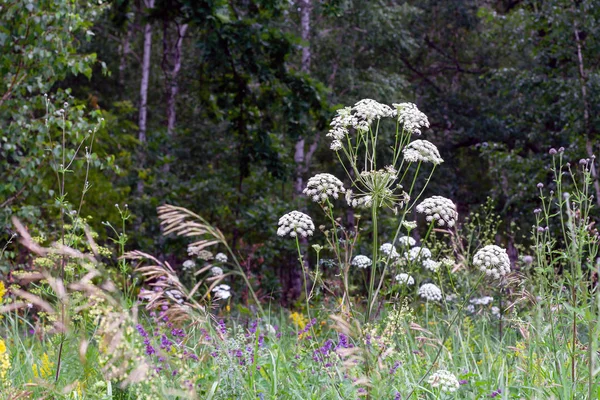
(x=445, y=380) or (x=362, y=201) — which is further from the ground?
(x=362, y=201)

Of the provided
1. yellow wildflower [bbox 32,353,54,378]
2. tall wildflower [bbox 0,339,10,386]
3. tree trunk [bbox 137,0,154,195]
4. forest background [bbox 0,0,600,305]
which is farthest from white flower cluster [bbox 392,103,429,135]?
tree trunk [bbox 137,0,154,195]

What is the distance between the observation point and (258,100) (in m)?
8.76

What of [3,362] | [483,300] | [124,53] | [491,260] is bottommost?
[483,300]

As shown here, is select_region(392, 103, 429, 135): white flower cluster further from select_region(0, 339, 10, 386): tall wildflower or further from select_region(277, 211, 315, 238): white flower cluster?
select_region(0, 339, 10, 386): tall wildflower

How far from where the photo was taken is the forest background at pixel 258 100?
247 inches

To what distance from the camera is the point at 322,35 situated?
16.5 meters

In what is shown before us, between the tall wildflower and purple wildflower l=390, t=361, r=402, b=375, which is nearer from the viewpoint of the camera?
the tall wildflower

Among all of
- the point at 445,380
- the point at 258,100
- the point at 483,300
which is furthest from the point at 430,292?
the point at 258,100

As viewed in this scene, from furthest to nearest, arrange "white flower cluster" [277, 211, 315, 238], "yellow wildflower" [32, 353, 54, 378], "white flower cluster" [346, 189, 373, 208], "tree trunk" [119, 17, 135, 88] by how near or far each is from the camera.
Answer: "tree trunk" [119, 17, 135, 88]
"yellow wildflower" [32, 353, 54, 378]
"white flower cluster" [346, 189, 373, 208]
"white flower cluster" [277, 211, 315, 238]

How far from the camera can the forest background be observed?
6.27m

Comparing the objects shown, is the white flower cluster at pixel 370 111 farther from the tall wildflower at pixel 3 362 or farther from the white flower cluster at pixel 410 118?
the tall wildflower at pixel 3 362

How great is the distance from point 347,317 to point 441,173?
16432mm

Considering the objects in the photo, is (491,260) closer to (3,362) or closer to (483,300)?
(3,362)

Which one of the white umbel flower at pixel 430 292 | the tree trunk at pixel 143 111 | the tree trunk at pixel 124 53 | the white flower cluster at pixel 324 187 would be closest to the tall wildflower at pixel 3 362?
the white flower cluster at pixel 324 187
